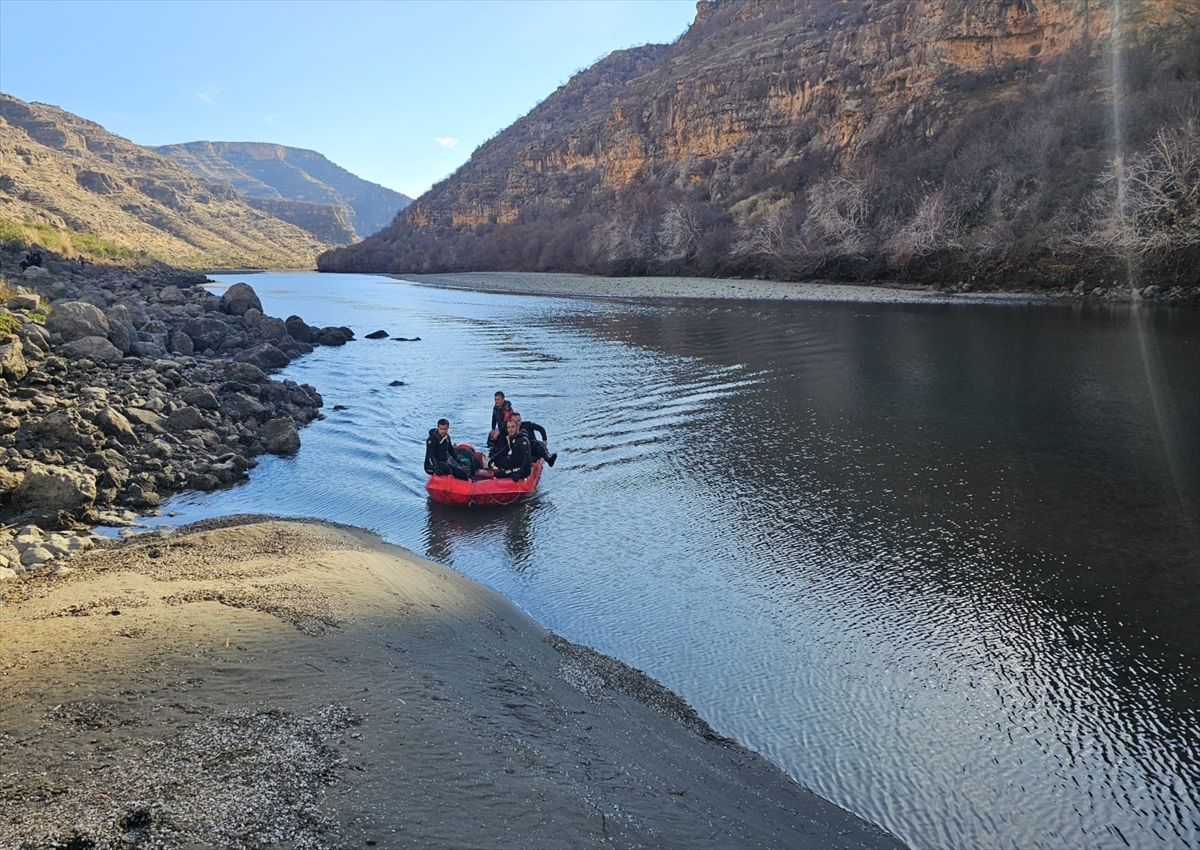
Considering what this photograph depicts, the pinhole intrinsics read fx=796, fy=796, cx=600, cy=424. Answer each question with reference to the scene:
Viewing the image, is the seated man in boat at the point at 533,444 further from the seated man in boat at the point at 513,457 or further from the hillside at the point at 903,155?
the hillside at the point at 903,155

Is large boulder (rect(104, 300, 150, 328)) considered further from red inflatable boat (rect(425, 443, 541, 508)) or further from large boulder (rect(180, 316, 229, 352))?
red inflatable boat (rect(425, 443, 541, 508))

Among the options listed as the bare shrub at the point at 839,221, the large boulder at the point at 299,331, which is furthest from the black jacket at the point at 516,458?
the bare shrub at the point at 839,221

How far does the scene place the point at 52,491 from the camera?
30.8 ft

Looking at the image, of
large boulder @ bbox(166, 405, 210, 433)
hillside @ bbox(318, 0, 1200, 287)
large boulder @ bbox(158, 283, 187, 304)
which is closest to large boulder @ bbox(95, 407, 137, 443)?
large boulder @ bbox(166, 405, 210, 433)

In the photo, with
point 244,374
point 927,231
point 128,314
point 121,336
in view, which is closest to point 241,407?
point 244,374

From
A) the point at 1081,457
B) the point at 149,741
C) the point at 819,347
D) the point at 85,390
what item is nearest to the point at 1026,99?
the point at 819,347

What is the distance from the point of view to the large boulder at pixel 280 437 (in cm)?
1478

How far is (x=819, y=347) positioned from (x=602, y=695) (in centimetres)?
2226

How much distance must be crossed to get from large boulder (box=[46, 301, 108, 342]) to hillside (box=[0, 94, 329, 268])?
32346mm

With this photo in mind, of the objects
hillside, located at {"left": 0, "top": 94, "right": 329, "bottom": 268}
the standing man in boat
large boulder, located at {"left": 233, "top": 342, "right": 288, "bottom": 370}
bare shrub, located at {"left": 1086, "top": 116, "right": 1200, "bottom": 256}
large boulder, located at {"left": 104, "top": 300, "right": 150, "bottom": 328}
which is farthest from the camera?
hillside, located at {"left": 0, "top": 94, "right": 329, "bottom": 268}

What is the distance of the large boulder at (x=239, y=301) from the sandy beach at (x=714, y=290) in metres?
25.7

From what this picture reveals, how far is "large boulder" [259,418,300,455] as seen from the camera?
1478 centimetres

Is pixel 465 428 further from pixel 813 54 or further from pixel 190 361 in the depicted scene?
pixel 813 54

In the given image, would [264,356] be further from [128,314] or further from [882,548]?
[882,548]
